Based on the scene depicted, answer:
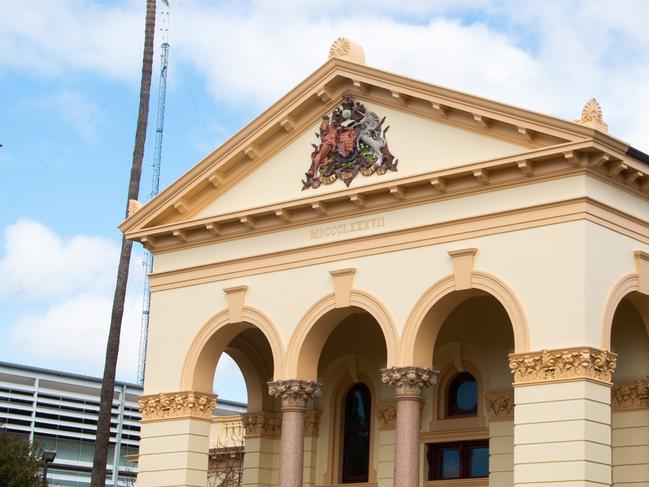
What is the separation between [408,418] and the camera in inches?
1055

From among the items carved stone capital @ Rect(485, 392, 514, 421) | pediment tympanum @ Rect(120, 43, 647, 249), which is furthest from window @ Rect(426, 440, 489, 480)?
pediment tympanum @ Rect(120, 43, 647, 249)

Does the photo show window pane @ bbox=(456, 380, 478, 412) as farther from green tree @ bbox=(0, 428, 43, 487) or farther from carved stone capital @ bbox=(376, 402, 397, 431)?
green tree @ bbox=(0, 428, 43, 487)

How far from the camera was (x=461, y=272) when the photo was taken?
2655cm

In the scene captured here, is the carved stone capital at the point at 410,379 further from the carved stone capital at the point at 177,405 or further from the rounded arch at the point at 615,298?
the carved stone capital at the point at 177,405

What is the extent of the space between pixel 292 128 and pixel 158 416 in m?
6.84

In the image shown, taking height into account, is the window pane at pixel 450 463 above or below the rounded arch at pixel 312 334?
below

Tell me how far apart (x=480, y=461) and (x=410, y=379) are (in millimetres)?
4673

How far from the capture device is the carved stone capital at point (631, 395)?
2730 centimetres

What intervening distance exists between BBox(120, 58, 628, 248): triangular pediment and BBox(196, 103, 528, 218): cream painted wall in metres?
0.02

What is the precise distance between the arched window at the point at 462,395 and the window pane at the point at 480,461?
2.78 feet

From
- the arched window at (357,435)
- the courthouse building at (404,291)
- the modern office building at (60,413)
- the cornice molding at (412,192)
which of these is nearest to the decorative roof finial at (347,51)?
the courthouse building at (404,291)

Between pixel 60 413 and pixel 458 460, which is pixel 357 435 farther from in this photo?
pixel 60 413

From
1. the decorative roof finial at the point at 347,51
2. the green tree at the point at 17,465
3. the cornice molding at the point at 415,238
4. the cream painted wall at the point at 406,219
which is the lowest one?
the green tree at the point at 17,465

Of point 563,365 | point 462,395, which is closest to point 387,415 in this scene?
point 462,395
